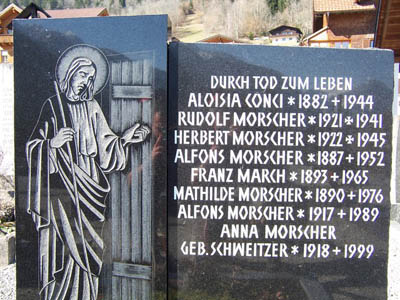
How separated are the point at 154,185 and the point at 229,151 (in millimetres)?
640

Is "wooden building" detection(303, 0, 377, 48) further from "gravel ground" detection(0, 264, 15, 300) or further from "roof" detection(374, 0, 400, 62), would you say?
"gravel ground" detection(0, 264, 15, 300)

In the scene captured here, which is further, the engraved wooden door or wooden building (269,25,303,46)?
wooden building (269,25,303,46)

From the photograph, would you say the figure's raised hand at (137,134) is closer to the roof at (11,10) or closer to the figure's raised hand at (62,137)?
the figure's raised hand at (62,137)

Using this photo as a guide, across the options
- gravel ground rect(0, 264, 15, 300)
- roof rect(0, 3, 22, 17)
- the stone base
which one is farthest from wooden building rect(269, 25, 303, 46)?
gravel ground rect(0, 264, 15, 300)

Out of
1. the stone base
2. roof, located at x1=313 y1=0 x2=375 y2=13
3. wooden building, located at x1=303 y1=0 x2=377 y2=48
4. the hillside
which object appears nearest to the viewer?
the stone base

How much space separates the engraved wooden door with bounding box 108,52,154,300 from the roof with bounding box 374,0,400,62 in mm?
4957

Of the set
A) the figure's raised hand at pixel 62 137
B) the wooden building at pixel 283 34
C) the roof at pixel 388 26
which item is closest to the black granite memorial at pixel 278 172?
the figure's raised hand at pixel 62 137

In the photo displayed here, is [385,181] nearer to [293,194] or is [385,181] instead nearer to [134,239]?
[293,194]

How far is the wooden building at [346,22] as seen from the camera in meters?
22.9

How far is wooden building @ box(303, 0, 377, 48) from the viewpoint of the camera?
75.2 ft

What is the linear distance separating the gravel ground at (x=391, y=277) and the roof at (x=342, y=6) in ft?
68.2

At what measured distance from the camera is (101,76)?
2.97 meters

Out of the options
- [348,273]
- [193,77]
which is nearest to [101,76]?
[193,77]

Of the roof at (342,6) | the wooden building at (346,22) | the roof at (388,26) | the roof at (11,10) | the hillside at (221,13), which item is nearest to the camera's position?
the roof at (388,26)
